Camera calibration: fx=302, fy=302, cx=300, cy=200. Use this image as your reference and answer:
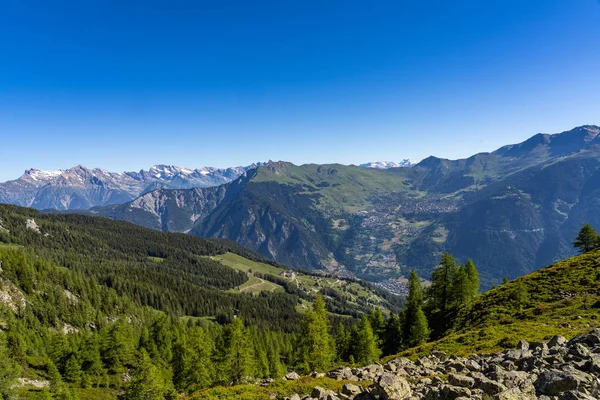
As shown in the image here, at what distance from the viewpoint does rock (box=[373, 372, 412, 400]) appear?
1731 centimetres

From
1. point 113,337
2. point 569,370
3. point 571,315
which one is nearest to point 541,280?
point 571,315

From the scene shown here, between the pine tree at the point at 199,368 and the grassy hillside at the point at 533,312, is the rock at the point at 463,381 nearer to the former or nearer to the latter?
the grassy hillside at the point at 533,312

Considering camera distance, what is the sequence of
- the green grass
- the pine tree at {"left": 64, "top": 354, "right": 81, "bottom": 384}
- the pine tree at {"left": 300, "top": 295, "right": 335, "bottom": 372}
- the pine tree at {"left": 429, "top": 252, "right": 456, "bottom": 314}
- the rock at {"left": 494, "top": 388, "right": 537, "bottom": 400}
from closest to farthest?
the rock at {"left": 494, "top": 388, "right": 537, "bottom": 400}
the green grass
the pine tree at {"left": 300, "top": 295, "right": 335, "bottom": 372}
the pine tree at {"left": 64, "top": 354, "right": 81, "bottom": 384}
the pine tree at {"left": 429, "top": 252, "right": 456, "bottom": 314}

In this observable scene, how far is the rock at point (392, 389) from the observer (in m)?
17.3

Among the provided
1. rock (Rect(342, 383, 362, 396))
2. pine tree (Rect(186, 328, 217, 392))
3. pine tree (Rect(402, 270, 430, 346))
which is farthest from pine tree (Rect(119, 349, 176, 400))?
pine tree (Rect(402, 270, 430, 346))

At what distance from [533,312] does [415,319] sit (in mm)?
22473

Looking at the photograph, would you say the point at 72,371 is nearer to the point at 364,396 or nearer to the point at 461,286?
the point at 364,396

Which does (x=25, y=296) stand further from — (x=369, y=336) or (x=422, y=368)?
(x=422, y=368)

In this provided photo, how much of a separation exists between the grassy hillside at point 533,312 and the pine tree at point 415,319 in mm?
6764

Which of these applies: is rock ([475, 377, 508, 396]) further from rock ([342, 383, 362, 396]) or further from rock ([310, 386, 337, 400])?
rock ([310, 386, 337, 400])

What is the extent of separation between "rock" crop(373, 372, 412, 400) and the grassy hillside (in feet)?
73.0

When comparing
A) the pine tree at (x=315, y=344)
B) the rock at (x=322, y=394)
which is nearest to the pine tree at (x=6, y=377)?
the pine tree at (x=315, y=344)

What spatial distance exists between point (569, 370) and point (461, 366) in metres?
11.4

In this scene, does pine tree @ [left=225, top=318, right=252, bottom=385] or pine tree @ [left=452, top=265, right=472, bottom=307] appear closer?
pine tree @ [left=225, top=318, right=252, bottom=385]
